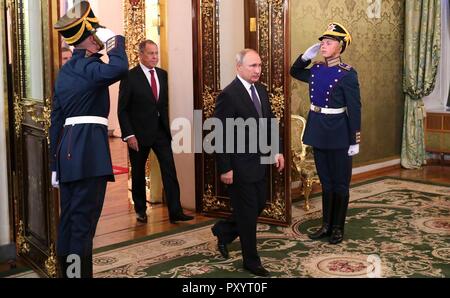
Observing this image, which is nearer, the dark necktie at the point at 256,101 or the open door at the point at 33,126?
the open door at the point at 33,126

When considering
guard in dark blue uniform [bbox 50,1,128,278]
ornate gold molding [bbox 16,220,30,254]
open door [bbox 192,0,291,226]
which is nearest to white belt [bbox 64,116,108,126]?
guard in dark blue uniform [bbox 50,1,128,278]

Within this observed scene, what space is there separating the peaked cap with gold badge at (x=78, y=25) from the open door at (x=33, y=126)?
32 cm

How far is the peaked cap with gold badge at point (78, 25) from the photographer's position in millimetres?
3096

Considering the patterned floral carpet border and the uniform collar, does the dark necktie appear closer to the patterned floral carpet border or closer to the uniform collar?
the uniform collar

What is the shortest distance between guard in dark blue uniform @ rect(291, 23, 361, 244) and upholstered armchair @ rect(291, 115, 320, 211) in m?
0.93

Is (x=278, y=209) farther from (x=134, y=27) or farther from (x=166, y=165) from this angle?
(x=134, y=27)

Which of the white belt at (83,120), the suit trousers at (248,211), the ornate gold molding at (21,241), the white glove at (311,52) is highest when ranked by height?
the white glove at (311,52)

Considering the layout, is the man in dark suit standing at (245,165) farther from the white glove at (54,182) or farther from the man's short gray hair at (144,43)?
the man's short gray hair at (144,43)

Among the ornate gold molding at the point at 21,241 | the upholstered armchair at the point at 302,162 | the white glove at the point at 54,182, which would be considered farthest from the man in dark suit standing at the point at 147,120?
the white glove at the point at 54,182

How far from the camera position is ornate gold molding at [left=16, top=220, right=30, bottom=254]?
160 inches

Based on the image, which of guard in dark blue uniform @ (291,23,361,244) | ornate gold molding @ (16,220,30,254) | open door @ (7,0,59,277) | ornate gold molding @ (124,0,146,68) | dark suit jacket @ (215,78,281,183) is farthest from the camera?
ornate gold molding @ (124,0,146,68)

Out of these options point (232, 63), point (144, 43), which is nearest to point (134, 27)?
point (144, 43)

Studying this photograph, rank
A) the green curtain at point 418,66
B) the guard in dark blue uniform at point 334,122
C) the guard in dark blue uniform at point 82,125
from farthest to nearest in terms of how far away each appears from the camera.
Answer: the green curtain at point 418,66 < the guard in dark blue uniform at point 334,122 < the guard in dark blue uniform at point 82,125

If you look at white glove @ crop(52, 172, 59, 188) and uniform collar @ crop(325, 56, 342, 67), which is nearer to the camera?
white glove @ crop(52, 172, 59, 188)
